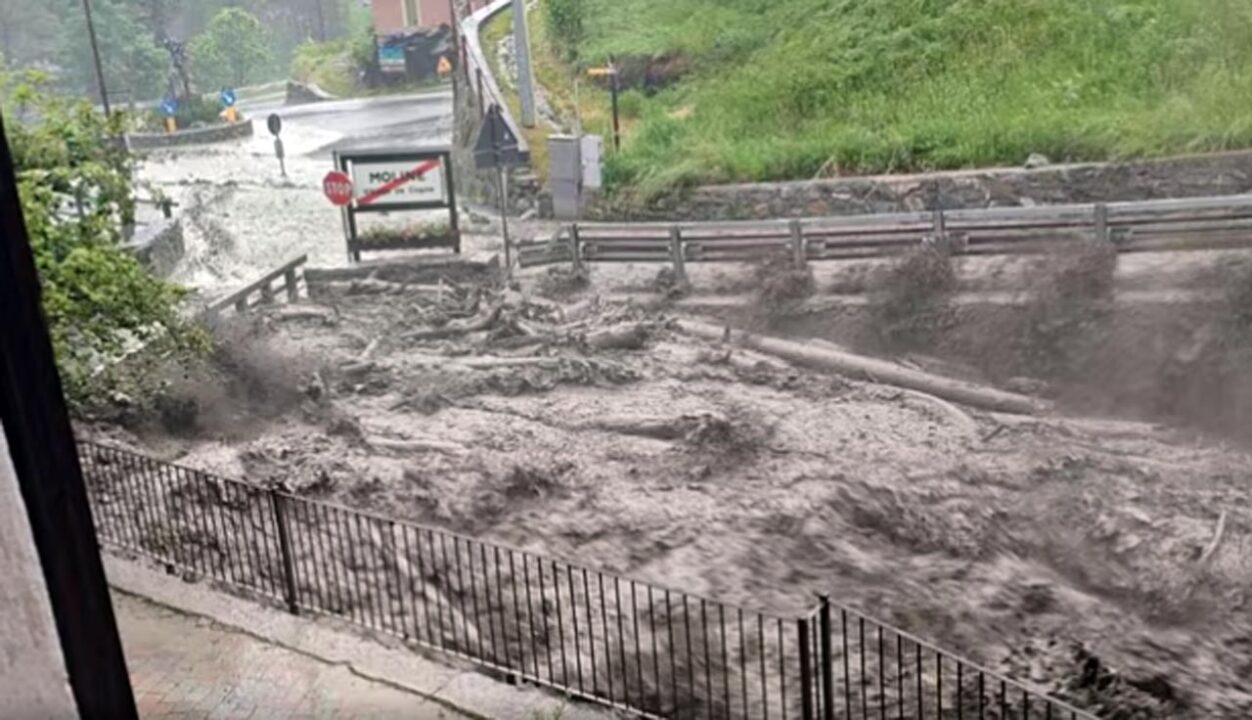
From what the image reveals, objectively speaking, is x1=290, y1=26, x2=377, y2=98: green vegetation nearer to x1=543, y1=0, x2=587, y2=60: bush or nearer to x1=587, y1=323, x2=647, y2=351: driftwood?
x1=543, y1=0, x2=587, y2=60: bush

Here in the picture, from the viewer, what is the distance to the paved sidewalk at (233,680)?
405 cm

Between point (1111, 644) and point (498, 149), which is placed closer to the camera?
point (1111, 644)

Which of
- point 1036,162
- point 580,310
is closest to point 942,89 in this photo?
point 1036,162

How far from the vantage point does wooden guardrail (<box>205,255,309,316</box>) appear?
10295 mm

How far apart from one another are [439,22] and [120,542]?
17607 millimetres

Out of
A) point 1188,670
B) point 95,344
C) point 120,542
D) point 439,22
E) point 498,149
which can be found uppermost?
point 439,22

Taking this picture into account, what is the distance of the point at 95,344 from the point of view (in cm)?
743

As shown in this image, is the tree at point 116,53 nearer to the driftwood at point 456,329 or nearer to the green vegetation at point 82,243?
the driftwood at point 456,329

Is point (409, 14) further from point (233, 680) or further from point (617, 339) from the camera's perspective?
point (233, 680)

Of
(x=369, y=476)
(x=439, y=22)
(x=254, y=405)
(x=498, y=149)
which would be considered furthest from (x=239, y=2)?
(x=369, y=476)

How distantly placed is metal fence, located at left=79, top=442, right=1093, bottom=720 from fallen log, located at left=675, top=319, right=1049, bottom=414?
139 inches

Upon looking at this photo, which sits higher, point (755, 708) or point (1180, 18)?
point (1180, 18)

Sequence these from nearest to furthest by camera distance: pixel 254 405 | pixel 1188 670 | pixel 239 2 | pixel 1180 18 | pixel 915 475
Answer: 1. pixel 1188 670
2. pixel 915 475
3. pixel 254 405
4. pixel 1180 18
5. pixel 239 2

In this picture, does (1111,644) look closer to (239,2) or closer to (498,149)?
(498,149)
